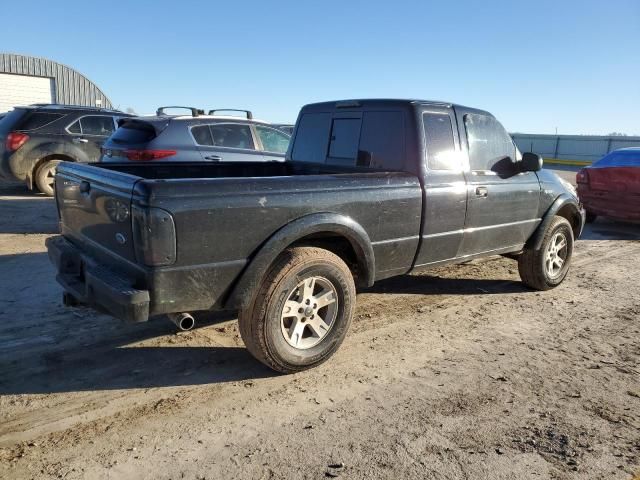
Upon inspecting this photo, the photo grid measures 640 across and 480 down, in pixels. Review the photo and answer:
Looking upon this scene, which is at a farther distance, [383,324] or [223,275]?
[383,324]

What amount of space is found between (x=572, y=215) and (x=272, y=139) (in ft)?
15.7

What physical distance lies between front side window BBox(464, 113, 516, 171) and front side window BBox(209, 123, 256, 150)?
14.0 feet

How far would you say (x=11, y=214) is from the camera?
29.6 ft

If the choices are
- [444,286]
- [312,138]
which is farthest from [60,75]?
[444,286]

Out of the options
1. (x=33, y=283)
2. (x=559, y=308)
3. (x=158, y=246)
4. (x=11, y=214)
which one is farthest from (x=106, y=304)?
(x=11, y=214)

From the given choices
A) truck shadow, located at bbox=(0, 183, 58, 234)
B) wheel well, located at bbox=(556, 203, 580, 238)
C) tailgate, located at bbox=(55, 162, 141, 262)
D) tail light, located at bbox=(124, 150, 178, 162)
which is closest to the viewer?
tailgate, located at bbox=(55, 162, 141, 262)

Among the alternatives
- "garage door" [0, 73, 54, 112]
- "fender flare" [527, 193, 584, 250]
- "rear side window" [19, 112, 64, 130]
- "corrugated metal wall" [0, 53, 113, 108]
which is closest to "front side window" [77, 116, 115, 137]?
"rear side window" [19, 112, 64, 130]

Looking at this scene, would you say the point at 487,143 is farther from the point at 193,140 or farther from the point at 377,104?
the point at 193,140

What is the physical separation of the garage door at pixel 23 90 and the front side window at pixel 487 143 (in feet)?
92.9

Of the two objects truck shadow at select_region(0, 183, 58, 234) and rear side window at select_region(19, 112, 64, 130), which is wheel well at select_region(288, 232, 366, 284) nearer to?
truck shadow at select_region(0, 183, 58, 234)

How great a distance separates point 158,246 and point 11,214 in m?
7.58

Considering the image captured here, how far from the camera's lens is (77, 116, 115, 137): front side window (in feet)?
34.8

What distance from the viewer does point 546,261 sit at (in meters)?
5.64

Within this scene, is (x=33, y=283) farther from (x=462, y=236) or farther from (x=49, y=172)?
(x=49, y=172)
